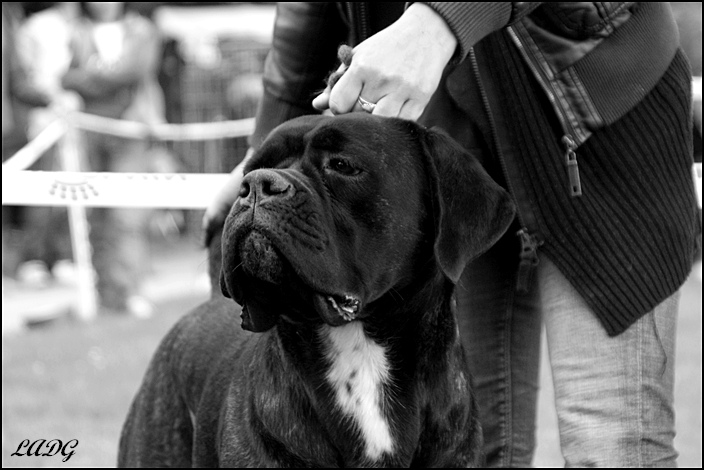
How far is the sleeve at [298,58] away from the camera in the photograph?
10.4 ft

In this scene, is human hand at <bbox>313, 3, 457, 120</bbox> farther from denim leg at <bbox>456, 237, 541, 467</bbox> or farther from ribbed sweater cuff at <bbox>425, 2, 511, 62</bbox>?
denim leg at <bbox>456, 237, 541, 467</bbox>

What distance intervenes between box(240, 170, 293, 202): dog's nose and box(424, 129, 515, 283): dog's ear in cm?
45

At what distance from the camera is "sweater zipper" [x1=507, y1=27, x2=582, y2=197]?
272 cm

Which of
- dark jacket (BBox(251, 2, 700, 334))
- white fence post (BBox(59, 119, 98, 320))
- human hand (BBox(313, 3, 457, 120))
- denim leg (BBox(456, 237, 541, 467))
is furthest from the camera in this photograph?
white fence post (BBox(59, 119, 98, 320))

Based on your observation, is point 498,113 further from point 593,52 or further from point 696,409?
point 696,409

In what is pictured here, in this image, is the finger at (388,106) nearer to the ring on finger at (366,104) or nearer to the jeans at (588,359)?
the ring on finger at (366,104)

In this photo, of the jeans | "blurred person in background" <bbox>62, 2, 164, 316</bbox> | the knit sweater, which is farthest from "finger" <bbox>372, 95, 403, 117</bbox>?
"blurred person in background" <bbox>62, 2, 164, 316</bbox>

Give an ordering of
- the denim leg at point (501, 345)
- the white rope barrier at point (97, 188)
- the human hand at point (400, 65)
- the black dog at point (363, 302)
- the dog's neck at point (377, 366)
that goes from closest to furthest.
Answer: the human hand at point (400, 65) → the black dog at point (363, 302) → the dog's neck at point (377, 366) → the denim leg at point (501, 345) → the white rope barrier at point (97, 188)

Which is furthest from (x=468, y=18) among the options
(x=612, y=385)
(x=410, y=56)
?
(x=612, y=385)

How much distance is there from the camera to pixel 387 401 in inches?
104

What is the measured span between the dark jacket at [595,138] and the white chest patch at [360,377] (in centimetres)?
53

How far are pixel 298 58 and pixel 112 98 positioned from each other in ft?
22.5

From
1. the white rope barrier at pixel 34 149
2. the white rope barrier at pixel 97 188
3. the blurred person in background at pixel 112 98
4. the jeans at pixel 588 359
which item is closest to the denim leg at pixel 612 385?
the jeans at pixel 588 359

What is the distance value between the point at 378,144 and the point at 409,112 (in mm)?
151
